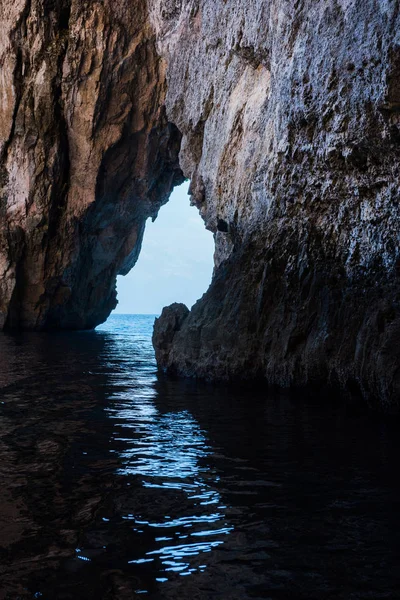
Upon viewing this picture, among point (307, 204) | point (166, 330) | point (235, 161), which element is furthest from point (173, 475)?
point (235, 161)

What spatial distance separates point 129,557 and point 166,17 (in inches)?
992

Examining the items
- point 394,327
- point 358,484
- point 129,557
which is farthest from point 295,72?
point 129,557

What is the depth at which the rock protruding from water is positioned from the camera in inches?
677

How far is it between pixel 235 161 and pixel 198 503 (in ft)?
46.1

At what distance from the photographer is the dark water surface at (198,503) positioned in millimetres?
4148

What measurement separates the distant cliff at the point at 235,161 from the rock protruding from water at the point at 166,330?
58mm

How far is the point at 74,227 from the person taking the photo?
114 ft

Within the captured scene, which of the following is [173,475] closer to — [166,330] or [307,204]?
[307,204]

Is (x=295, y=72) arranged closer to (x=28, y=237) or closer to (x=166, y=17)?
(x=166, y=17)

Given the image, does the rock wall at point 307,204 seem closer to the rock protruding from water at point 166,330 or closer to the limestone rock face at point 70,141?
the rock protruding from water at point 166,330

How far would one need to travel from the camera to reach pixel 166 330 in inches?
678

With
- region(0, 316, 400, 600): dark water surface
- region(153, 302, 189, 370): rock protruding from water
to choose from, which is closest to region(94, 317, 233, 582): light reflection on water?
region(0, 316, 400, 600): dark water surface

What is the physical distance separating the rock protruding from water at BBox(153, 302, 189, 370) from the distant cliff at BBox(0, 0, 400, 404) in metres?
0.06

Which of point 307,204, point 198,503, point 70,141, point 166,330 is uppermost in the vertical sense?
point 70,141
